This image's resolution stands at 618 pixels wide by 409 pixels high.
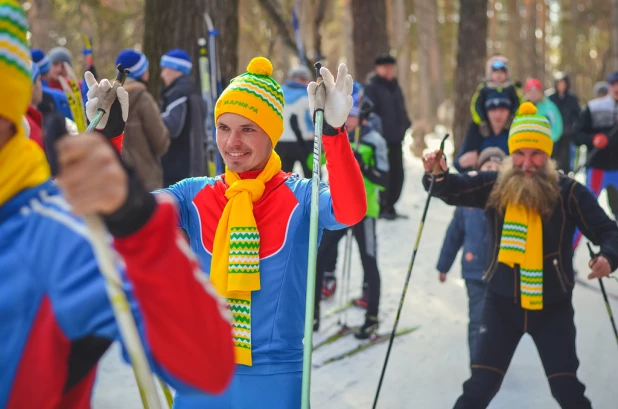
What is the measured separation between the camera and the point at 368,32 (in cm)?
1298

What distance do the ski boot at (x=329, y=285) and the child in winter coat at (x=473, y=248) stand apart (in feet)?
6.02

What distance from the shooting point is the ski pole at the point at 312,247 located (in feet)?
8.15

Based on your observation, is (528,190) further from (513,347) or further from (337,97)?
(337,97)

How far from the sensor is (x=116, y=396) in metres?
4.86

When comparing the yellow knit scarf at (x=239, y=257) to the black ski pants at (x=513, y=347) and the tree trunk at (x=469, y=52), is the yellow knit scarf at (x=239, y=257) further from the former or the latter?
the tree trunk at (x=469, y=52)

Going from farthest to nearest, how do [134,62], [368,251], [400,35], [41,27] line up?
[400,35], [41,27], [368,251], [134,62]

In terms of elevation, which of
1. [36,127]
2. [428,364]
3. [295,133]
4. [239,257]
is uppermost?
[36,127]

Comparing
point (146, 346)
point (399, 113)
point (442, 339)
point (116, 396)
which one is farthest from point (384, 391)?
point (399, 113)

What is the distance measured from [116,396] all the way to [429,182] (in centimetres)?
242

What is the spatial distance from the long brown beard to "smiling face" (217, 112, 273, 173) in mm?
1619

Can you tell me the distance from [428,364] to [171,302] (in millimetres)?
4498

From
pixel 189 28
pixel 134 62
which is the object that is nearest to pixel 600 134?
pixel 189 28

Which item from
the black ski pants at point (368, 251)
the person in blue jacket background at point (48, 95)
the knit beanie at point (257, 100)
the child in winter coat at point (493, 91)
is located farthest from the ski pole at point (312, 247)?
the child in winter coat at point (493, 91)

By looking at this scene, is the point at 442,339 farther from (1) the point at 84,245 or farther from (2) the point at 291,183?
(1) the point at 84,245
